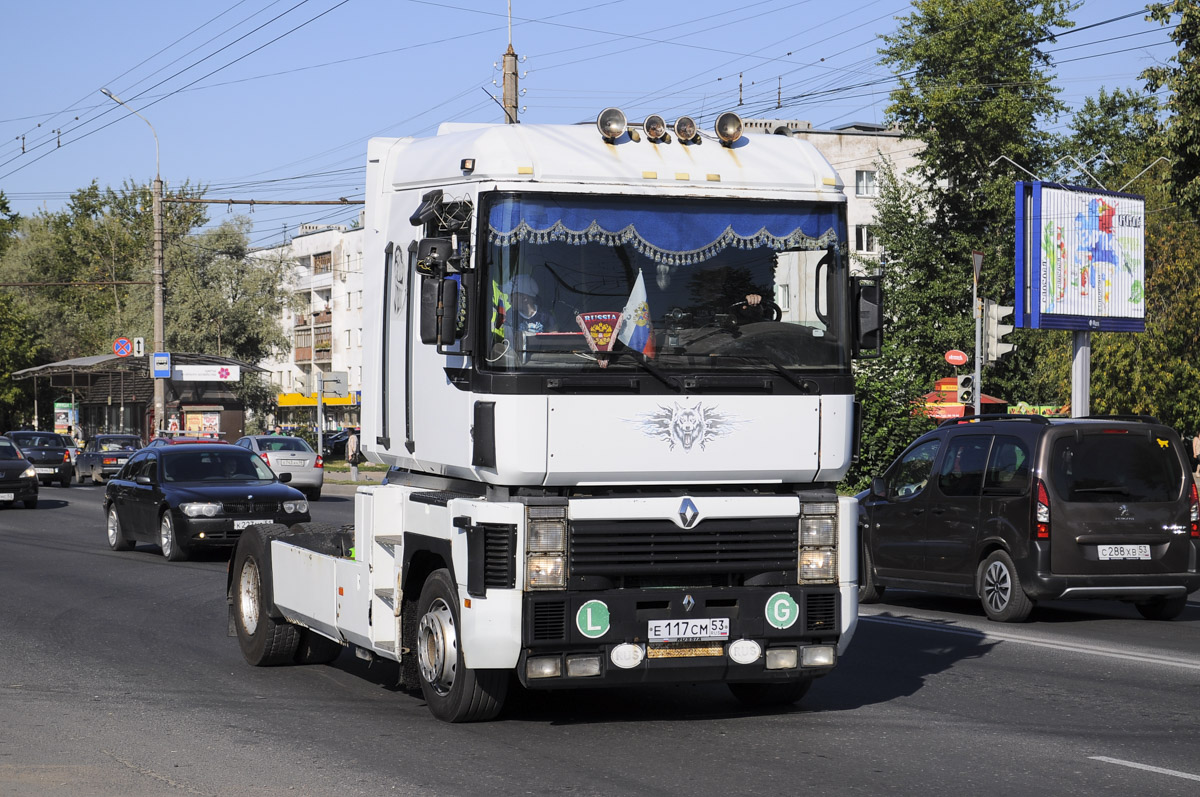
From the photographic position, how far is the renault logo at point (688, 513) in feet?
26.6

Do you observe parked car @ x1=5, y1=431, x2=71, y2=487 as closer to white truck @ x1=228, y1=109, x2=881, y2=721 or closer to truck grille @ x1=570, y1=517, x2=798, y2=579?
white truck @ x1=228, y1=109, x2=881, y2=721

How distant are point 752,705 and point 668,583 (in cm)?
150

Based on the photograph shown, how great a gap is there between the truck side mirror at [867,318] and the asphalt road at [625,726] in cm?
208

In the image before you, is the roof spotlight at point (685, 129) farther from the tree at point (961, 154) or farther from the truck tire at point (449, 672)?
the tree at point (961, 154)

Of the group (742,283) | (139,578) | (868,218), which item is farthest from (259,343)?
(742,283)

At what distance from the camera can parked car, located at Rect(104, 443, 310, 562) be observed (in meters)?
20.1

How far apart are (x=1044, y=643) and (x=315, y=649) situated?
5591 millimetres

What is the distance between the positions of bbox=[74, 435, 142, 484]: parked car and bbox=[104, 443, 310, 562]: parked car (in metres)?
27.8

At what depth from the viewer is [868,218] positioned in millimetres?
79000

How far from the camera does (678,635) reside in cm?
809

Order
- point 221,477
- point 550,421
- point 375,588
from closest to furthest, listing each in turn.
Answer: point 550,421 → point 375,588 → point 221,477

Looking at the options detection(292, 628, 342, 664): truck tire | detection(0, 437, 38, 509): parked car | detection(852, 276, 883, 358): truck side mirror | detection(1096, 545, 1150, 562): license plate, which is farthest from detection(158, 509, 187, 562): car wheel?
detection(0, 437, 38, 509): parked car

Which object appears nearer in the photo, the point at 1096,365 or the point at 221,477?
the point at 221,477

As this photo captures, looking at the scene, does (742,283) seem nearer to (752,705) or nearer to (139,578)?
(752,705)
